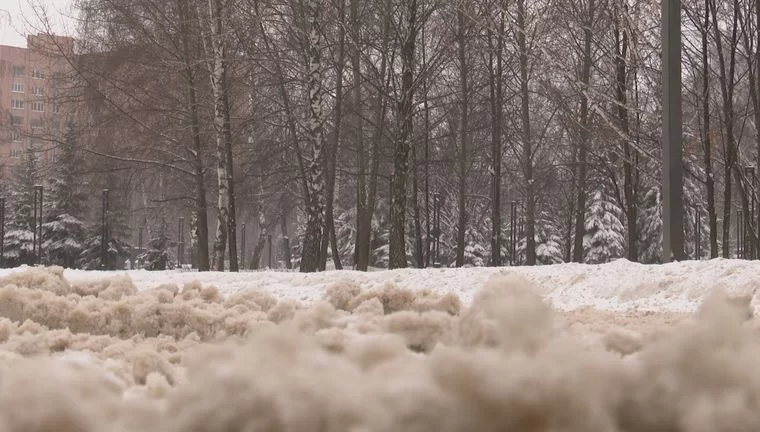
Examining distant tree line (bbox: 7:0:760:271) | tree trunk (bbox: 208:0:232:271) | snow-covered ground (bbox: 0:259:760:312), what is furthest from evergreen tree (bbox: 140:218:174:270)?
snow-covered ground (bbox: 0:259:760:312)

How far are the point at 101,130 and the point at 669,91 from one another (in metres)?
18.4

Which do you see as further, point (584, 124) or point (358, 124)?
point (358, 124)

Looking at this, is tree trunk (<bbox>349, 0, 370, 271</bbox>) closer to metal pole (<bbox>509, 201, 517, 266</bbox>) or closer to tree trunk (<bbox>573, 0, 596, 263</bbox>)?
metal pole (<bbox>509, 201, 517, 266</bbox>)

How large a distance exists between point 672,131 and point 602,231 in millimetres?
29607

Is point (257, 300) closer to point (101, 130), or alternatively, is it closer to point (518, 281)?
point (518, 281)

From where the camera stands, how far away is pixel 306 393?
91cm

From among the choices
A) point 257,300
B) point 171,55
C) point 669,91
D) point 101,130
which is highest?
point 171,55

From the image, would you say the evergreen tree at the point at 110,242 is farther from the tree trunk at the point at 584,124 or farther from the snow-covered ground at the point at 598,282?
the snow-covered ground at the point at 598,282

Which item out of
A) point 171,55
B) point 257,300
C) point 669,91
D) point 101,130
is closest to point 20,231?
point 101,130

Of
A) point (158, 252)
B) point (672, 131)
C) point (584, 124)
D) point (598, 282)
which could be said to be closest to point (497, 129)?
point (584, 124)

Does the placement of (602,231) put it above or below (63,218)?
below

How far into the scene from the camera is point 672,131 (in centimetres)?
951

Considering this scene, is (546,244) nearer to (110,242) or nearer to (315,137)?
(110,242)

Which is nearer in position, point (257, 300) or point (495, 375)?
point (495, 375)
